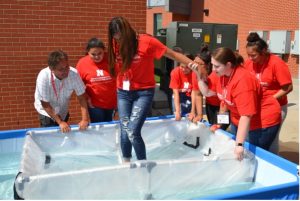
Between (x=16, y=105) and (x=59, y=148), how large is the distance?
1.83 m

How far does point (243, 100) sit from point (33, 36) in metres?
3.61

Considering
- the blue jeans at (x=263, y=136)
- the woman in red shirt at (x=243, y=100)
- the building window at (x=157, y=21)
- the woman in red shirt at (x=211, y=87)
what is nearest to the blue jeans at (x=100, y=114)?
the woman in red shirt at (x=211, y=87)

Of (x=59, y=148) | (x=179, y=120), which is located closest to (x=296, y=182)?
(x=179, y=120)

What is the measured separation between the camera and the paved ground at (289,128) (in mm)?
4741

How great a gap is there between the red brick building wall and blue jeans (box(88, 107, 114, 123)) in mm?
10300

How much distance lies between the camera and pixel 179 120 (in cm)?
432

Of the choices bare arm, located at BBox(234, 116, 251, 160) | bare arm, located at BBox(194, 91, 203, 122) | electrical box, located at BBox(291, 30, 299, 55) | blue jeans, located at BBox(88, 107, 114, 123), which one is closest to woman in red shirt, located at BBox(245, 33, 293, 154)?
bare arm, located at BBox(234, 116, 251, 160)

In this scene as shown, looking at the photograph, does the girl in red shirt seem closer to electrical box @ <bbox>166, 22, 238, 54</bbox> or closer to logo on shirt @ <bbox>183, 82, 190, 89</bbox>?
logo on shirt @ <bbox>183, 82, 190, 89</bbox>

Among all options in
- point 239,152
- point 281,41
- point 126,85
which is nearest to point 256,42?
point 239,152

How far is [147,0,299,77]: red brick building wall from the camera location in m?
13.1

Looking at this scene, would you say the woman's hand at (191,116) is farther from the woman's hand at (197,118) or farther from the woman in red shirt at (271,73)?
the woman in red shirt at (271,73)

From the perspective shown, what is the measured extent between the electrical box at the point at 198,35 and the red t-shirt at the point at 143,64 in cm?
390

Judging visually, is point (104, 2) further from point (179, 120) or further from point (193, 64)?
point (193, 64)

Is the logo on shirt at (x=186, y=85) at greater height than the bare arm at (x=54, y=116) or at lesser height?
greater
